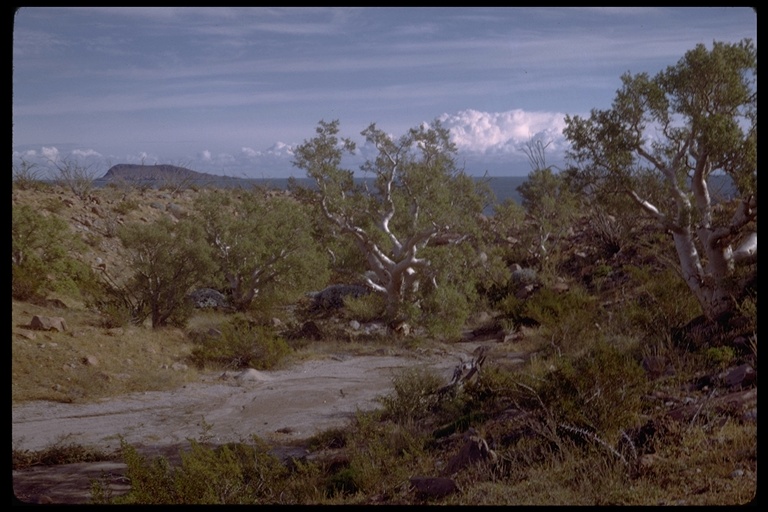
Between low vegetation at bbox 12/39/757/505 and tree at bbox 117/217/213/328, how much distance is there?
0.05m

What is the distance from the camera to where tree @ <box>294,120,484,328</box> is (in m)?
15.1

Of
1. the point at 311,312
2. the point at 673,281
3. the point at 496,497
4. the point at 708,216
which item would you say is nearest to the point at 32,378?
the point at 496,497

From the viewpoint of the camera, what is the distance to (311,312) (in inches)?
674

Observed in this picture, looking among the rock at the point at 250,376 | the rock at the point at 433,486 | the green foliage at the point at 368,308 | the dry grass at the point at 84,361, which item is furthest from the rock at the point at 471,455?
the green foliage at the point at 368,308

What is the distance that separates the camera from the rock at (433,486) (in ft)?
18.0

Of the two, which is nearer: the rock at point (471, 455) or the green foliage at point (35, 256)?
the rock at point (471, 455)

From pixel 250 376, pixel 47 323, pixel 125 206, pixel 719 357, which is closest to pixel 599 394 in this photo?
pixel 719 357

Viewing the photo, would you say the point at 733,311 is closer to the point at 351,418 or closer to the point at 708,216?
the point at 708,216

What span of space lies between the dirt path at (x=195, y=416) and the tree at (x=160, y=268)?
143 inches

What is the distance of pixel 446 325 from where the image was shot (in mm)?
14211

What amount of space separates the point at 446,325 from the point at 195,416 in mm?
6472

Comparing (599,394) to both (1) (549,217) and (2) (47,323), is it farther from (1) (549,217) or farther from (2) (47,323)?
(1) (549,217)

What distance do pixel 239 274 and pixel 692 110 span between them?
12.1m

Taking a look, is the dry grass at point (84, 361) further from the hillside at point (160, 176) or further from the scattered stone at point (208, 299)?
the hillside at point (160, 176)
